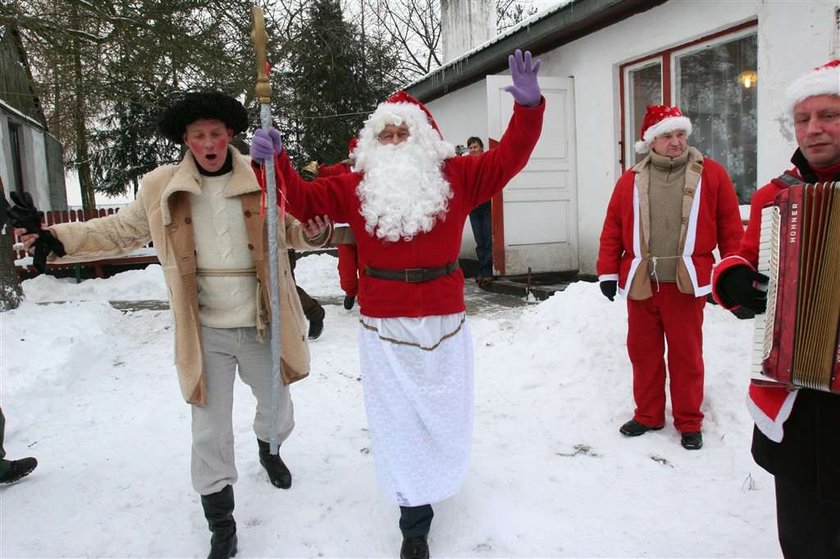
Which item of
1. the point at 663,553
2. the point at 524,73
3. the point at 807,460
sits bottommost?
the point at 663,553

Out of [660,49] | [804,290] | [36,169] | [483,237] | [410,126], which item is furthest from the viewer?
[36,169]

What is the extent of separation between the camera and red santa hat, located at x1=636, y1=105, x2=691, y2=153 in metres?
Answer: 3.71

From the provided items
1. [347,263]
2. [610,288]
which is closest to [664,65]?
[610,288]

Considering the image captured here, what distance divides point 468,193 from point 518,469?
166 cm

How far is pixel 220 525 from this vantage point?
2.72m

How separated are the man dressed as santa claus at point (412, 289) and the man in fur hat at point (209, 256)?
1.05 ft

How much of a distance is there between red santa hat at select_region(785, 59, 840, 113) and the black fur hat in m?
2.29

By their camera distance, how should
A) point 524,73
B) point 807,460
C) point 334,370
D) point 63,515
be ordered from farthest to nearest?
point 334,370 → point 63,515 → point 524,73 → point 807,460

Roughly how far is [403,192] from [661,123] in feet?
6.45

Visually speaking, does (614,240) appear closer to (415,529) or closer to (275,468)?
(415,529)

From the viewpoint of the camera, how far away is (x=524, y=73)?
249cm

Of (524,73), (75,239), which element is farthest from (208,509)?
(524,73)

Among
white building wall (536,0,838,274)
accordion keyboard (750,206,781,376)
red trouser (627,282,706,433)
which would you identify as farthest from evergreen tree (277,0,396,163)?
accordion keyboard (750,206,781,376)

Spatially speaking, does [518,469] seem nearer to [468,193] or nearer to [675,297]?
[675,297]
